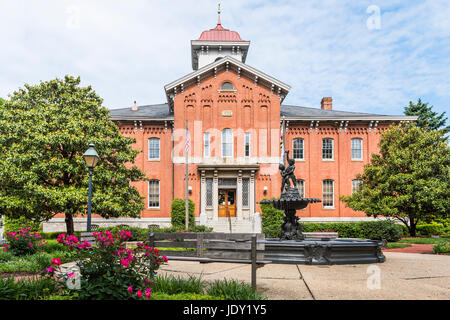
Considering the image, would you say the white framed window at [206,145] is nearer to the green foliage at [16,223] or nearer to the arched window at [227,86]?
the arched window at [227,86]

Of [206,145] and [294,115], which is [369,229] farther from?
[206,145]

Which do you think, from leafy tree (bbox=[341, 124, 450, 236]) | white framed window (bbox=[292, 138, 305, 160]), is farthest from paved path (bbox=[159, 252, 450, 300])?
white framed window (bbox=[292, 138, 305, 160])

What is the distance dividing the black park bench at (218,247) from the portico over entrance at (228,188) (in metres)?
20.1

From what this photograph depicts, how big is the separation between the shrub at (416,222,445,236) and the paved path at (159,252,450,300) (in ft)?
58.3

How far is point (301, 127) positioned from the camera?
33.0 metres

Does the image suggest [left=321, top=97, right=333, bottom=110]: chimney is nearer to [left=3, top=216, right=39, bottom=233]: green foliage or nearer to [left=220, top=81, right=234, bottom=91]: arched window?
[left=220, top=81, right=234, bottom=91]: arched window

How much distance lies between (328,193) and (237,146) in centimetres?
908

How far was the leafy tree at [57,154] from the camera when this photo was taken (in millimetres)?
17938

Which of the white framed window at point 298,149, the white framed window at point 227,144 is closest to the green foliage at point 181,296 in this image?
the white framed window at point 227,144

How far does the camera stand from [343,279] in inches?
360

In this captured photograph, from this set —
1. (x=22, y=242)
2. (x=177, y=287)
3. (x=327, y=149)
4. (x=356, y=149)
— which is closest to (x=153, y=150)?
(x=327, y=149)
